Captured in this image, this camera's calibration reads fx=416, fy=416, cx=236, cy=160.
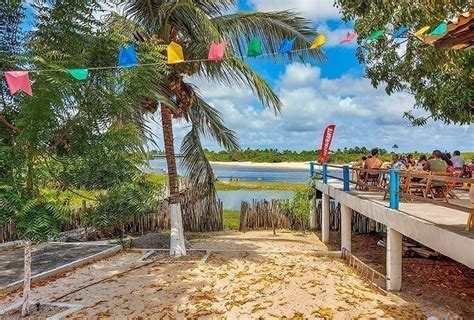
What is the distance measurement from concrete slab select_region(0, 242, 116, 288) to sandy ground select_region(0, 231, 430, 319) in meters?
0.53

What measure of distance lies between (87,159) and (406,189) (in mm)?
5163

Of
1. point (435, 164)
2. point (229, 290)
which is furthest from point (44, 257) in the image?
point (435, 164)

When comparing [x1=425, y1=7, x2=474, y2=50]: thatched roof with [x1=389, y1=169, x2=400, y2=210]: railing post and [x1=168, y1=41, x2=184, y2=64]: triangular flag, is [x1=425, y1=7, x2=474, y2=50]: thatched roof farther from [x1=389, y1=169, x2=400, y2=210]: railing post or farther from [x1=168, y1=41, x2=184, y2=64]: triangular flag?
[x1=168, y1=41, x2=184, y2=64]: triangular flag

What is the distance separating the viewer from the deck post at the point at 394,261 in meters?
6.69

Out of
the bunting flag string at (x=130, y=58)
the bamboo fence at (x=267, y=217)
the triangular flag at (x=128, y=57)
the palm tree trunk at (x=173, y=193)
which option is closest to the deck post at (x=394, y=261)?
the bunting flag string at (x=130, y=58)

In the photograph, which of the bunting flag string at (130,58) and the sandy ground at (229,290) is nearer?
the bunting flag string at (130,58)

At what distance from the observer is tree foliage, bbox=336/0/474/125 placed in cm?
635

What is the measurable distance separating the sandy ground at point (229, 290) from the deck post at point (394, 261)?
1.18 ft

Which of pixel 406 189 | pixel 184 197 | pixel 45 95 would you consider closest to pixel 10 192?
pixel 45 95

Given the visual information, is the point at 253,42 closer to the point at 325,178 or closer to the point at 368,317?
the point at 368,317

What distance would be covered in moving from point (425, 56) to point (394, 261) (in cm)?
364

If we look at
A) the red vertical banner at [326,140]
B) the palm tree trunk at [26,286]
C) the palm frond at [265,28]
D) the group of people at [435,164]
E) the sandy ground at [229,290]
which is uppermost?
the palm frond at [265,28]

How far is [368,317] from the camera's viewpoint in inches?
210

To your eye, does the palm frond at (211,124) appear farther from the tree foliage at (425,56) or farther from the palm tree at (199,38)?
the tree foliage at (425,56)
